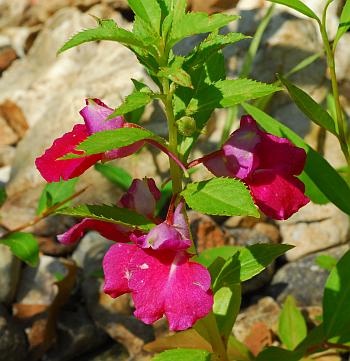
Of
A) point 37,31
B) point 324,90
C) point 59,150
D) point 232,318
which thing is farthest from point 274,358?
point 37,31

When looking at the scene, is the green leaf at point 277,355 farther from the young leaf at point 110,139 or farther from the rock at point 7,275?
the rock at point 7,275

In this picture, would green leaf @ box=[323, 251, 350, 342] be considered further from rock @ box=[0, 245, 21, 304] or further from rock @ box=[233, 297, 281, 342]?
rock @ box=[0, 245, 21, 304]

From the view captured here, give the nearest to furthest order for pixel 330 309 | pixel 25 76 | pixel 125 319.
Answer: pixel 330 309, pixel 125 319, pixel 25 76

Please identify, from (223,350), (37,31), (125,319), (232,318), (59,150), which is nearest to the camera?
(59,150)

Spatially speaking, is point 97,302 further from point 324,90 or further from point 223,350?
point 324,90

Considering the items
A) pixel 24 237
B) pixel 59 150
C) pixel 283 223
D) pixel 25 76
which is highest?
pixel 59 150

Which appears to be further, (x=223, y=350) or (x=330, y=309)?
(x=330, y=309)
